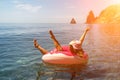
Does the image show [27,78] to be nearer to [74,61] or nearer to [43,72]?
[43,72]

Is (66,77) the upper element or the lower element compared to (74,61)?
lower

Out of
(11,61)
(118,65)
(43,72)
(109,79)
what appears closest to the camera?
(109,79)

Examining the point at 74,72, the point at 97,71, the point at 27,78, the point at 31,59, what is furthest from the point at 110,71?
the point at 31,59

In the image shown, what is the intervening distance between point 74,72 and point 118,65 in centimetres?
498

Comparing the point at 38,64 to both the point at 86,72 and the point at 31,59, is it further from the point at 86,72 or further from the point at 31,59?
the point at 86,72

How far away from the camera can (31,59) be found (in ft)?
76.3

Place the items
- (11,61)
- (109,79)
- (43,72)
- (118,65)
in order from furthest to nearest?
(11,61)
(118,65)
(43,72)
(109,79)

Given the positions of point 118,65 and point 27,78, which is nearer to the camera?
point 27,78

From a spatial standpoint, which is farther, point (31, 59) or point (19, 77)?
point (31, 59)

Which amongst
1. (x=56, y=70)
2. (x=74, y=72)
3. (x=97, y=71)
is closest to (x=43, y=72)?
(x=56, y=70)

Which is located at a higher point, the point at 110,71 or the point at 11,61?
the point at 11,61

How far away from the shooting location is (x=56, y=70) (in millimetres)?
18031

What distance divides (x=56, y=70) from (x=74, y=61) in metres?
1.87

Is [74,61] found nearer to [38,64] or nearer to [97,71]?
[97,71]
